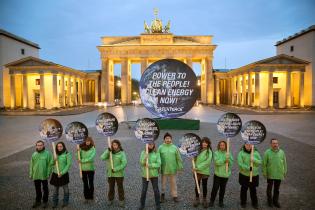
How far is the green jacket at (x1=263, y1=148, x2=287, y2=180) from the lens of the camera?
6543mm

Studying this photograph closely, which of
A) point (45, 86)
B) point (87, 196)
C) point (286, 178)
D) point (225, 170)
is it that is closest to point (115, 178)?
point (87, 196)

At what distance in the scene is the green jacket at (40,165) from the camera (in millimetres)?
6602

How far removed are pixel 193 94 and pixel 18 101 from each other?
45022mm

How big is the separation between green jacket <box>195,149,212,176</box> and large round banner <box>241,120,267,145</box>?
116cm

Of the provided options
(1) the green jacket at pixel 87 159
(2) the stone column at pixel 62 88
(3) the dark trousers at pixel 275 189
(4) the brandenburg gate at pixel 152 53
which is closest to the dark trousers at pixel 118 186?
(1) the green jacket at pixel 87 159

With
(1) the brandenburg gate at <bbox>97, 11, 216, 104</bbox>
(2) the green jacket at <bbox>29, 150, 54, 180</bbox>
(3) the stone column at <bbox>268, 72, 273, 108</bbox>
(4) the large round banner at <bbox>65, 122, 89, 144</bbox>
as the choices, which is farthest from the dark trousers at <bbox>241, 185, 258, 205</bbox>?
(1) the brandenburg gate at <bbox>97, 11, 216, 104</bbox>

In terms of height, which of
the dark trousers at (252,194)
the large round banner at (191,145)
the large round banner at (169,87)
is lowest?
the dark trousers at (252,194)

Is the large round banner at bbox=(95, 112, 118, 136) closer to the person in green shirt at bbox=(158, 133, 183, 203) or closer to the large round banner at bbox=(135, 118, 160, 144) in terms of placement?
the large round banner at bbox=(135, 118, 160, 144)

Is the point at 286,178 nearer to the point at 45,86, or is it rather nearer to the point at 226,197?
the point at 226,197

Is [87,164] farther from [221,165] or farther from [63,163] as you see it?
[221,165]

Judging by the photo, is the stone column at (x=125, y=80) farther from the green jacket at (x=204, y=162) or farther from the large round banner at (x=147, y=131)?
the green jacket at (x=204, y=162)

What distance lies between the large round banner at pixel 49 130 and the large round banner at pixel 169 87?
1110cm

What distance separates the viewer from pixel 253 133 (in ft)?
22.2

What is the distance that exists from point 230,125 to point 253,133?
0.80 meters
